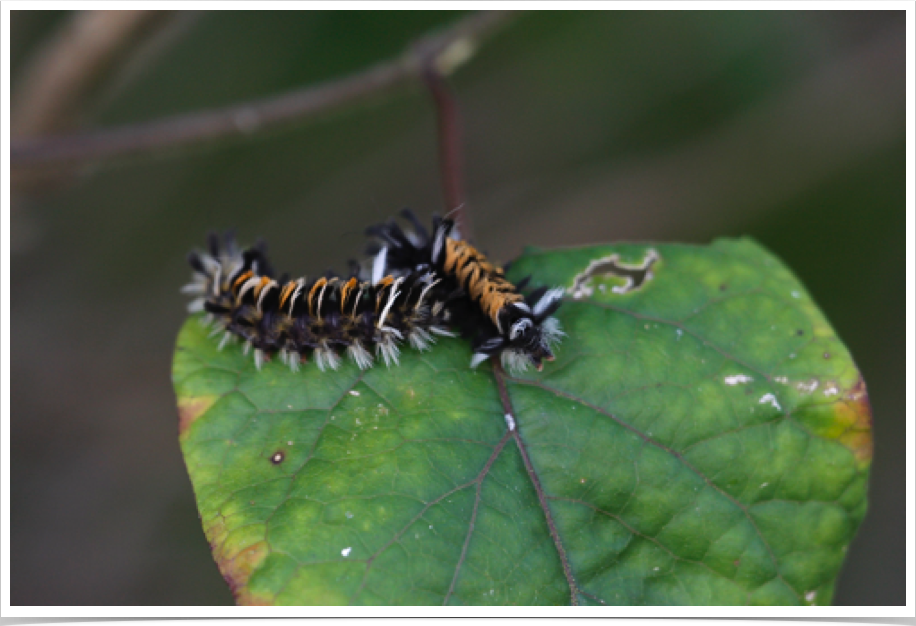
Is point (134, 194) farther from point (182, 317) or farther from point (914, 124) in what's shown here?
point (914, 124)

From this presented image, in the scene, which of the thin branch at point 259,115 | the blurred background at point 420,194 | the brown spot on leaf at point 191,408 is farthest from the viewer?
the blurred background at point 420,194

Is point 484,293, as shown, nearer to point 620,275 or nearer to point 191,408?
point 620,275

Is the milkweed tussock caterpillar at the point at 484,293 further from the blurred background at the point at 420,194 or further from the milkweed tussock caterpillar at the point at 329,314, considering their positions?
the blurred background at the point at 420,194

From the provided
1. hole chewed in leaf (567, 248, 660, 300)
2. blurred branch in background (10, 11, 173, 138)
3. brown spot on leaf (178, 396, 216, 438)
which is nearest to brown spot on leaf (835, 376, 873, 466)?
hole chewed in leaf (567, 248, 660, 300)

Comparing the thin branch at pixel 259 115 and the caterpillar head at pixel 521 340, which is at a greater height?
the thin branch at pixel 259 115

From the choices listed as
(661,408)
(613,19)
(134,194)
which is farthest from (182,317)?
(661,408)

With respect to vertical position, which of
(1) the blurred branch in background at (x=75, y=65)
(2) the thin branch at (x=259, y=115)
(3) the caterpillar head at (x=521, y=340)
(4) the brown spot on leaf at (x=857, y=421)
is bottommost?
(4) the brown spot on leaf at (x=857, y=421)

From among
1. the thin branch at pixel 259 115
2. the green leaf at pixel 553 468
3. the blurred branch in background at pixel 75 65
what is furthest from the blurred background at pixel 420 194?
the green leaf at pixel 553 468

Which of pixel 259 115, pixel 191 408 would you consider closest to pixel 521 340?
pixel 191 408
